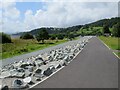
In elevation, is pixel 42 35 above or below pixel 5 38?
above

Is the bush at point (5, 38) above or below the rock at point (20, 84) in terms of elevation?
above

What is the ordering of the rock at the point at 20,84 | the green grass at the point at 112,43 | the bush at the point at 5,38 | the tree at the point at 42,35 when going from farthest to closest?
the tree at the point at 42,35, the bush at the point at 5,38, the green grass at the point at 112,43, the rock at the point at 20,84

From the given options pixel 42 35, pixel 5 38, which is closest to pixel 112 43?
pixel 5 38

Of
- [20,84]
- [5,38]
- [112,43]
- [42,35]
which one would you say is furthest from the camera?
[42,35]

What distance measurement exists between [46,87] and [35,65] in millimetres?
11133

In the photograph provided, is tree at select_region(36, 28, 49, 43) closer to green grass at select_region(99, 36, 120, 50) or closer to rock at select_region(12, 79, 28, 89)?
green grass at select_region(99, 36, 120, 50)

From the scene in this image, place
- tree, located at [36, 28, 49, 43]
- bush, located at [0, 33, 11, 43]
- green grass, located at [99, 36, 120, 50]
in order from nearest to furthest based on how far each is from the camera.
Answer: green grass, located at [99, 36, 120, 50] → bush, located at [0, 33, 11, 43] → tree, located at [36, 28, 49, 43]

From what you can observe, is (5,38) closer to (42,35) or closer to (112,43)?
(42,35)

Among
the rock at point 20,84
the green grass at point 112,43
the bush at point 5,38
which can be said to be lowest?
the rock at point 20,84

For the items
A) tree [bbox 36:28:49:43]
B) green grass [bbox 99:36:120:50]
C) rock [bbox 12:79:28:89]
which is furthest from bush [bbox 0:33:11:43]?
rock [bbox 12:79:28:89]

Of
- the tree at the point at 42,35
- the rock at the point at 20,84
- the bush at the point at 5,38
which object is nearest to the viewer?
the rock at the point at 20,84

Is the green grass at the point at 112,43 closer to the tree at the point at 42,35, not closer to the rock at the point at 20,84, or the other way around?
the tree at the point at 42,35

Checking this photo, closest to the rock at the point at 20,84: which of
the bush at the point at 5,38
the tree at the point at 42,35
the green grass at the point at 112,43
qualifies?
the green grass at the point at 112,43

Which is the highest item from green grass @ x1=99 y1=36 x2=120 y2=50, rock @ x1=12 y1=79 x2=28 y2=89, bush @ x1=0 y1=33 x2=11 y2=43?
bush @ x1=0 y1=33 x2=11 y2=43
